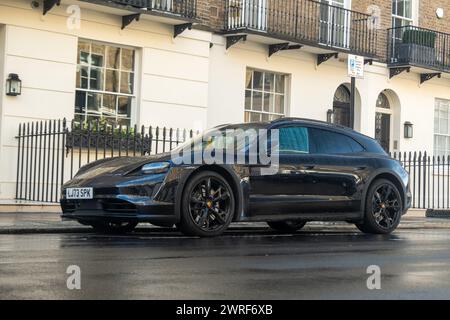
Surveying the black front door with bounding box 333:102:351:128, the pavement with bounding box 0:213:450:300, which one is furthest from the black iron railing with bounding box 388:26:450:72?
the pavement with bounding box 0:213:450:300

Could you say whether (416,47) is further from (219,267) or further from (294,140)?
(219,267)

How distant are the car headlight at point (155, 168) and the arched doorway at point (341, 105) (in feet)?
44.7

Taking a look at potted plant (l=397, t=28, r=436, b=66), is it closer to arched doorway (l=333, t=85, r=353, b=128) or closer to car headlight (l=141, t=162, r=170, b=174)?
arched doorway (l=333, t=85, r=353, b=128)

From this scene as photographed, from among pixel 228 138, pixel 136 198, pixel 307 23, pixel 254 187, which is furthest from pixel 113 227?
pixel 307 23

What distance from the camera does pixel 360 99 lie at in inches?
906

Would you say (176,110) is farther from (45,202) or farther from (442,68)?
(442,68)

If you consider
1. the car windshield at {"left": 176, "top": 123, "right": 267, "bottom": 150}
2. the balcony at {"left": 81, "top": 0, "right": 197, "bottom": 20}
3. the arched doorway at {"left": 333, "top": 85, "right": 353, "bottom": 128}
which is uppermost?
the balcony at {"left": 81, "top": 0, "right": 197, "bottom": 20}

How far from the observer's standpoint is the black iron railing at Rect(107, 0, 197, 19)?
56.9ft

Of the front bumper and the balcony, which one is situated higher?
the balcony

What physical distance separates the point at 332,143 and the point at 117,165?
3169 millimetres

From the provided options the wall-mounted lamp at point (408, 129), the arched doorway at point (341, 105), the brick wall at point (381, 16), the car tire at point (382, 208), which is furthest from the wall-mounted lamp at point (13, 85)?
the wall-mounted lamp at point (408, 129)

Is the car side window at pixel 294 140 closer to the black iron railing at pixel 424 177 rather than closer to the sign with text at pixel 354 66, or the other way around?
the sign with text at pixel 354 66

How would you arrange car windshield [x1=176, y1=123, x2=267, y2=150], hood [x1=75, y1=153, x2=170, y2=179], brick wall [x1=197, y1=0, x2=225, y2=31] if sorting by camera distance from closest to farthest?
1. hood [x1=75, y1=153, x2=170, y2=179]
2. car windshield [x1=176, y1=123, x2=267, y2=150]
3. brick wall [x1=197, y1=0, x2=225, y2=31]

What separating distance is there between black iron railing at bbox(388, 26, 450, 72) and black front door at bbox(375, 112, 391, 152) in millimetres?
1696
